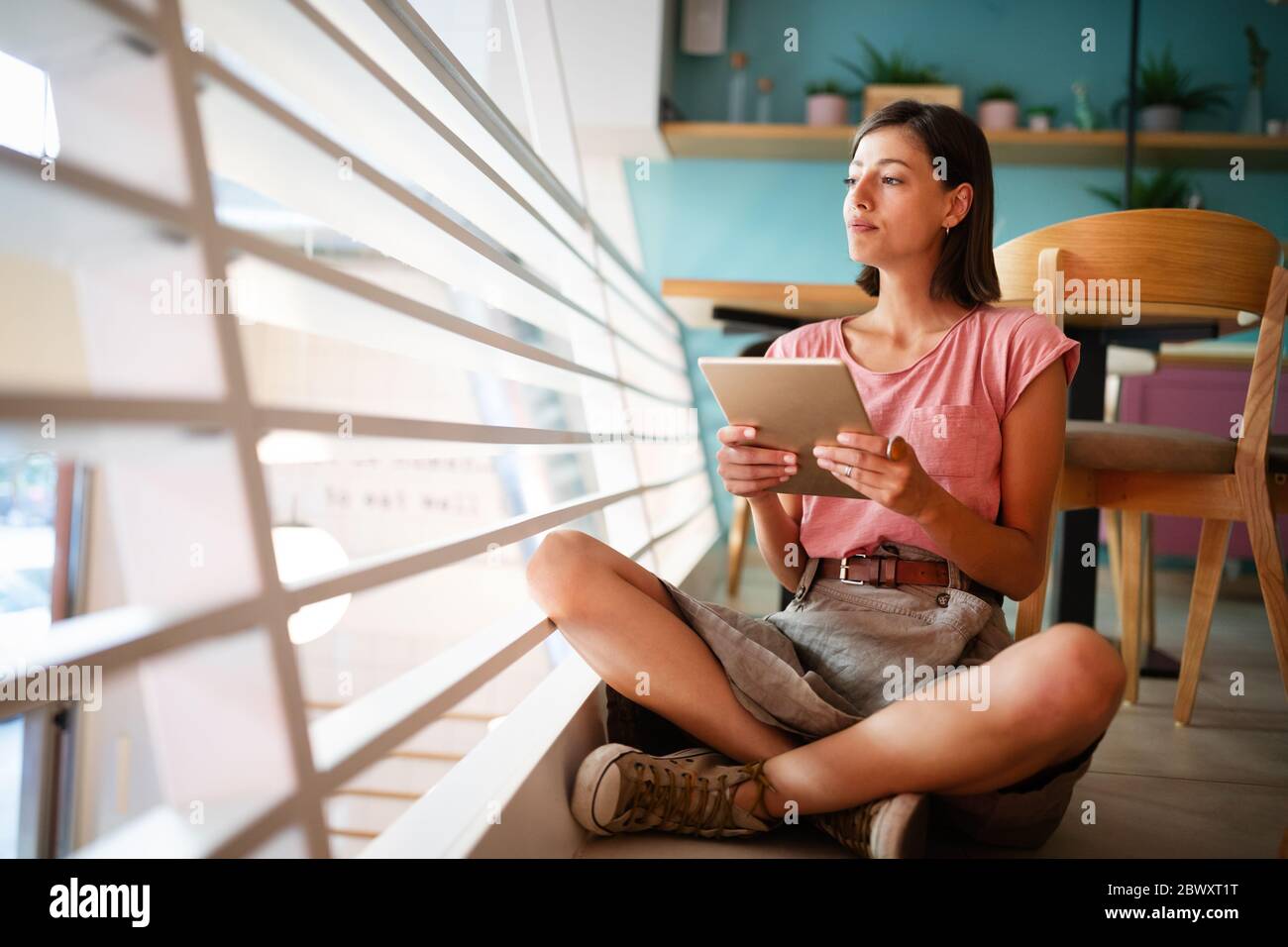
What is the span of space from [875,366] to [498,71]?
10.4 ft

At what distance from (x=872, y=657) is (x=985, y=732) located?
0.19 metres

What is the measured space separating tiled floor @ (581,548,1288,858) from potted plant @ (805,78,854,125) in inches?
91.5

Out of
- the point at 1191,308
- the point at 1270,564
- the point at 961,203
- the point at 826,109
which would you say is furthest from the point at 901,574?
the point at 826,109

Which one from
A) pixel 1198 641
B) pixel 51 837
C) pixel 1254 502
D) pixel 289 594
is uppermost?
pixel 289 594

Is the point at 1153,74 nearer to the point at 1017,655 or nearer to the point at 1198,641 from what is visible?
the point at 1198,641

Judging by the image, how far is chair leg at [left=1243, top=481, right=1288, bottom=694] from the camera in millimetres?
1457

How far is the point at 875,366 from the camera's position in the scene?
1275mm

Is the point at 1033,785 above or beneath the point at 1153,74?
beneath

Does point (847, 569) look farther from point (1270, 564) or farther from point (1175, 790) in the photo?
point (1270, 564)

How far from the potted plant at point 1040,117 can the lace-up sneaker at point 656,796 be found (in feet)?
10.8

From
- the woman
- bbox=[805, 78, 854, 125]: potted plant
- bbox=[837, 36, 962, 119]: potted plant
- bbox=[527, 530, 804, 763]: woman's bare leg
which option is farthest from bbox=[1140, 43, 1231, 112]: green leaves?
bbox=[527, 530, 804, 763]: woman's bare leg

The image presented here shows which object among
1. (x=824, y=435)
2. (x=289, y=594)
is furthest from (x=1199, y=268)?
(x=289, y=594)

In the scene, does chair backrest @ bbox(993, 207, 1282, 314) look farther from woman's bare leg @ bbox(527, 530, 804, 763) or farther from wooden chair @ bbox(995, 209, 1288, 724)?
woman's bare leg @ bbox(527, 530, 804, 763)

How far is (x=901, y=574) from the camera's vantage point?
45.1 inches
